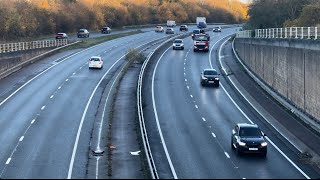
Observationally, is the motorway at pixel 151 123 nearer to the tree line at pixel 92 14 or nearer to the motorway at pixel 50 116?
the motorway at pixel 50 116

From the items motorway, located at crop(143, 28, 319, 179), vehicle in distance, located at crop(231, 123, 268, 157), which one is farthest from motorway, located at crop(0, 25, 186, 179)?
vehicle in distance, located at crop(231, 123, 268, 157)

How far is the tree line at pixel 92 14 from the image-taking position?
102 meters

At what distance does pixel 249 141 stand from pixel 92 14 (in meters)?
107

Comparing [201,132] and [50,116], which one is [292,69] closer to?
[201,132]

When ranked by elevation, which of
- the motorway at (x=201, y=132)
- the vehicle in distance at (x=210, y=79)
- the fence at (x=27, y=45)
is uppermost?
the fence at (x=27, y=45)

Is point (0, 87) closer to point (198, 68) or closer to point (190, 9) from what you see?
point (198, 68)

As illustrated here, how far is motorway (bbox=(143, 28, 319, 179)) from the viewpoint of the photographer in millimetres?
28484

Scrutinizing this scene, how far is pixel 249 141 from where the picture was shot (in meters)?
31.5

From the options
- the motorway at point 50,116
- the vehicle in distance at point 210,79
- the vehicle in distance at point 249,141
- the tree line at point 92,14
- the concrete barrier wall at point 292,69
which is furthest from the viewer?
the tree line at point 92,14

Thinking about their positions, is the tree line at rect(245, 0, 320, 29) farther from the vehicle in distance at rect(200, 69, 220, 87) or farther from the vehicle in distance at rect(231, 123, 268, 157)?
the vehicle in distance at rect(231, 123, 268, 157)

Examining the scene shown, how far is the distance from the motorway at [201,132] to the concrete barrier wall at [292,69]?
301 cm

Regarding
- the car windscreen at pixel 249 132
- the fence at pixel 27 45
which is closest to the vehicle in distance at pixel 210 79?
the fence at pixel 27 45

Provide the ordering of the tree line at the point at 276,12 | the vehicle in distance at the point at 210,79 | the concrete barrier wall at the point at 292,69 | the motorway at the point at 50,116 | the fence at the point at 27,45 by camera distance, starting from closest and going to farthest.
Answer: the motorway at the point at 50,116
the concrete barrier wall at the point at 292,69
the vehicle in distance at the point at 210,79
the fence at the point at 27,45
the tree line at the point at 276,12

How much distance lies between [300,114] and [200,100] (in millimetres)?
9588
